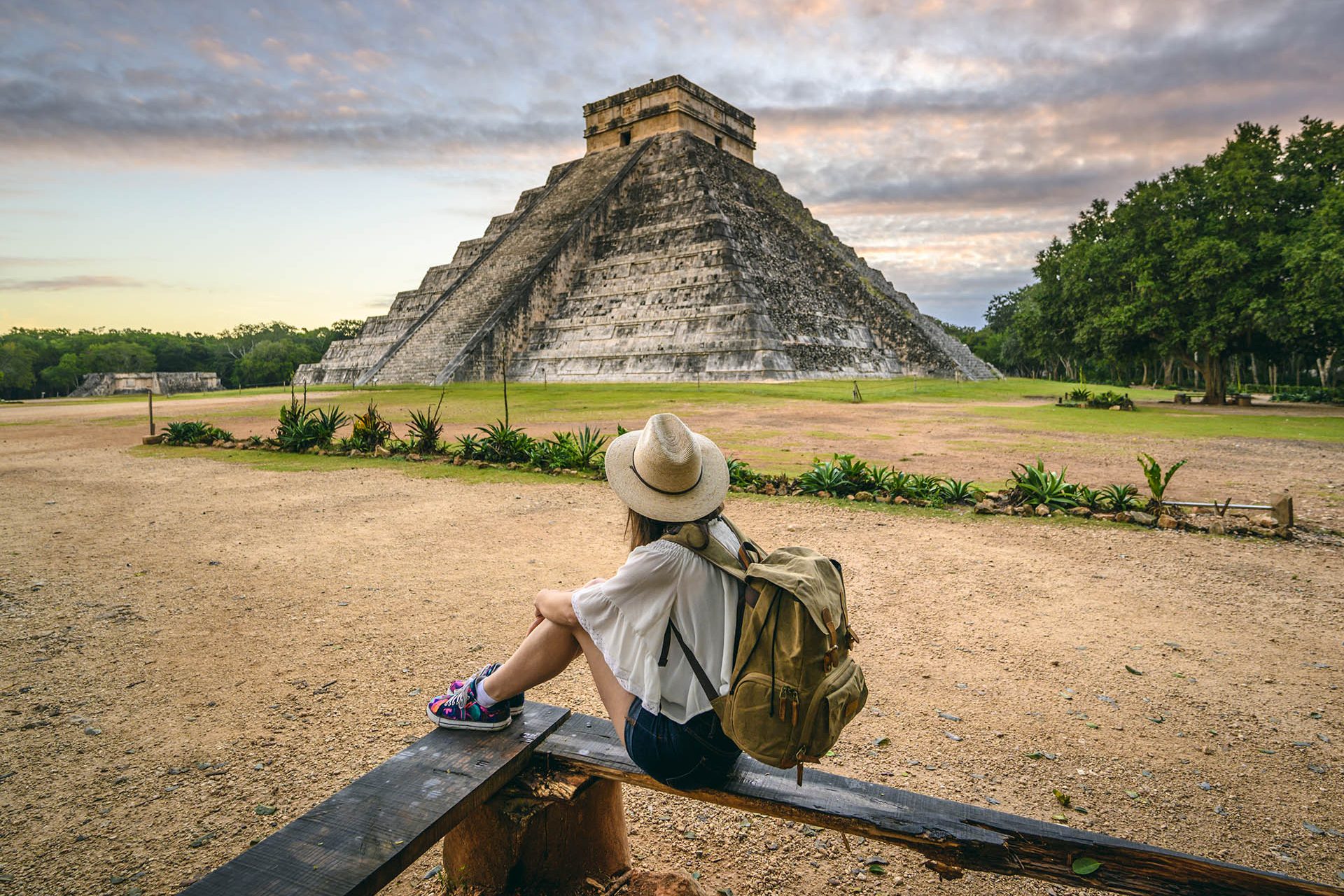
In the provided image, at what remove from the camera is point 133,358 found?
56.3 m

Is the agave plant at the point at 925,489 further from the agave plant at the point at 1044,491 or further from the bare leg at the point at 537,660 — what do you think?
the bare leg at the point at 537,660

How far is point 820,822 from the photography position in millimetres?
1905

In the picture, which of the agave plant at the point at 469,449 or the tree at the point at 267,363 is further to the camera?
the tree at the point at 267,363

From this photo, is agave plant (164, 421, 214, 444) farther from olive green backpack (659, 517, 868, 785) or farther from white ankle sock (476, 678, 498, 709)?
olive green backpack (659, 517, 868, 785)

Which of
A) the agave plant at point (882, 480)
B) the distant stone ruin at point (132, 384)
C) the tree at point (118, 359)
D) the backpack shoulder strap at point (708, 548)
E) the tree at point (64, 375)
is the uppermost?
the tree at point (118, 359)

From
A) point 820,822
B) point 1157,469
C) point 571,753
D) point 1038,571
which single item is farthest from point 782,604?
A: point 1157,469

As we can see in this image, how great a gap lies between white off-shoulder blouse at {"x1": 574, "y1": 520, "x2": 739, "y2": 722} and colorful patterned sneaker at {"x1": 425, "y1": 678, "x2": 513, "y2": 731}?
0.56 m

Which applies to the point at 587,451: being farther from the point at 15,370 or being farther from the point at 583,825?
the point at 15,370

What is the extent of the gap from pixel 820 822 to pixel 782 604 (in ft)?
1.95

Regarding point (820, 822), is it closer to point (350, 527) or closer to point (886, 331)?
point (350, 527)

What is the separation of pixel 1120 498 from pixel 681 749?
6340 millimetres

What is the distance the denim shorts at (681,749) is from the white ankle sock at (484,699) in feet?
1.72

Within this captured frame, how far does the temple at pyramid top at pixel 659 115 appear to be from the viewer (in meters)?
35.8

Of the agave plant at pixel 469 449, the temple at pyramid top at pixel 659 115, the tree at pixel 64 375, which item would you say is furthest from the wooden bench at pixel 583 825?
the tree at pixel 64 375
